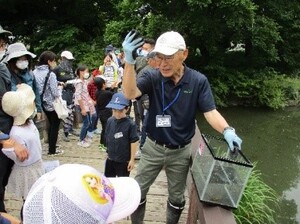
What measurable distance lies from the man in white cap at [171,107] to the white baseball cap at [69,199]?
1.24 metres

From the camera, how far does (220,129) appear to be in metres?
2.87

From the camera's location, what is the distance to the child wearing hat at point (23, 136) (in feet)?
10.8

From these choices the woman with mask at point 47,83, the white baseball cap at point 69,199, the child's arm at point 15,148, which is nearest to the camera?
the white baseball cap at point 69,199

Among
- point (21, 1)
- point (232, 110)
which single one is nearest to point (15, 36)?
point (21, 1)

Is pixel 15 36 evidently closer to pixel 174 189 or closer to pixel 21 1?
pixel 21 1

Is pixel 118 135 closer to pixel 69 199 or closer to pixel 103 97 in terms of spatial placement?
pixel 103 97

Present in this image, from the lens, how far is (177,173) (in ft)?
10.6

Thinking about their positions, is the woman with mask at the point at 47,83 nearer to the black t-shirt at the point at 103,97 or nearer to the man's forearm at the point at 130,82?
the black t-shirt at the point at 103,97

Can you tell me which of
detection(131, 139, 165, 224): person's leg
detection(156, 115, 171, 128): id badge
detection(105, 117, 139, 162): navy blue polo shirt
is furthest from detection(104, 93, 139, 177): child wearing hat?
detection(156, 115, 171, 128): id badge

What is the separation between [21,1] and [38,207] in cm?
1861

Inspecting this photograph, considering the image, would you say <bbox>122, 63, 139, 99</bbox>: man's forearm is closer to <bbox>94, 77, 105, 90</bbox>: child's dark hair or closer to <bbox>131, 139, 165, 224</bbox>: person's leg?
<bbox>131, 139, 165, 224</bbox>: person's leg

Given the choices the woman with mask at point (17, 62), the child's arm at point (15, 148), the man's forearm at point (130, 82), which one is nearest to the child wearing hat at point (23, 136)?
the child's arm at point (15, 148)

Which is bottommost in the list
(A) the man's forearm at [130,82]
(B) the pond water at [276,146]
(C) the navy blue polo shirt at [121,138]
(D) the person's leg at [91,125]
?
(B) the pond water at [276,146]

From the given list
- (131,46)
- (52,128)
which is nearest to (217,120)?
(131,46)
